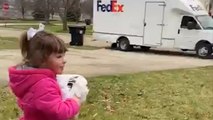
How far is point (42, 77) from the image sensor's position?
9.30 feet

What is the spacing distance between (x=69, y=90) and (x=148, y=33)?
771 inches

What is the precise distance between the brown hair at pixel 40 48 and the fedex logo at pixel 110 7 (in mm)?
20491

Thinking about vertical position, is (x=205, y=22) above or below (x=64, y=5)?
above

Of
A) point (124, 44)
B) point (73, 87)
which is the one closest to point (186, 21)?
point (124, 44)

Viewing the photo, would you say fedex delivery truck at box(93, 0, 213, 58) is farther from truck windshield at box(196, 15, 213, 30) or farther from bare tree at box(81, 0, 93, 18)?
bare tree at box(81, 0, 93, 18)

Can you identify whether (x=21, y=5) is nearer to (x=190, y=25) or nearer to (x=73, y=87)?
(x=190, y=25)

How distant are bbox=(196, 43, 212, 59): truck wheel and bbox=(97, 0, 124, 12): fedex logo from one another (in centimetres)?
456

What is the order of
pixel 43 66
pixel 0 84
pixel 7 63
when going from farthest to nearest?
1. pixel 7 63
2. pixel 0 84
3. pixel 43 66

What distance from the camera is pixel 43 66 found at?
288 centimetres

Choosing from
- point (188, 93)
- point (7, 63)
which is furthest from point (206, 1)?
point (188, 93)

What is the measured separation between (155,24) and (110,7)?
9.34 ft

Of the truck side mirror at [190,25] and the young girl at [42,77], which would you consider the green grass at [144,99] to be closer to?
the young girl at [42,77]

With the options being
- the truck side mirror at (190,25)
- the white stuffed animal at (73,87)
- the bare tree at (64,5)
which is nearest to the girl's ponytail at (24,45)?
the white stuffed animal at (73,87)

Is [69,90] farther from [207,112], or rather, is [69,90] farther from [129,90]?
[129,90]
